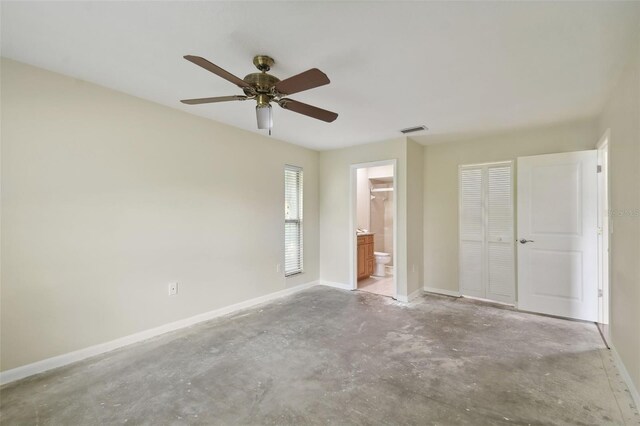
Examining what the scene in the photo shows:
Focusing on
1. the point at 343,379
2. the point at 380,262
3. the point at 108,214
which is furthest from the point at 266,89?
the point at 380,262

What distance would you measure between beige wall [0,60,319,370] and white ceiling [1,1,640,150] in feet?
1.04

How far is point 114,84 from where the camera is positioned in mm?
2623

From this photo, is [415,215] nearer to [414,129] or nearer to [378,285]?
[414,129]

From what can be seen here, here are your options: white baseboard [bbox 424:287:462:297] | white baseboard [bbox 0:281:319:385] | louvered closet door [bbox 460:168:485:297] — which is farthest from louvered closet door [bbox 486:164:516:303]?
white baseboard [bbox 0:281:319:385]

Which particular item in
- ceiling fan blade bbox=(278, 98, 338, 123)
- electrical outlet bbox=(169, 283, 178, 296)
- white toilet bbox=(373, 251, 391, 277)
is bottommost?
white toilet bbox=(373, 251, 391, 277)

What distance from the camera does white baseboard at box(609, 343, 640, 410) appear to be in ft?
6.24

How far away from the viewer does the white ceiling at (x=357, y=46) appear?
1.66m

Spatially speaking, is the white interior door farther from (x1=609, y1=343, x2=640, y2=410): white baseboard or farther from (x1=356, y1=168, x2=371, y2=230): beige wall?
(x1=356, y1=168, x2=371, y2=230): beige wall

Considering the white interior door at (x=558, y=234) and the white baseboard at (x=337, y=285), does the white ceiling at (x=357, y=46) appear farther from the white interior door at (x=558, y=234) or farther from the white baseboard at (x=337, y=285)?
the white baseboard at (x=337, y=285)

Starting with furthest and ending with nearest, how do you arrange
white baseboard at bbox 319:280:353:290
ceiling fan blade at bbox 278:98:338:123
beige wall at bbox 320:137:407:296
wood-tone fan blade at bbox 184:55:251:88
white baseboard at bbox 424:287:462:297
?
white baseboard at bbox 319:280:353:290 < beige wall at bbox 320:137:407:296 < white baseboard at bbox 424:287:462:297 < ceiling fan blade at bbox 278:98:338:123 < wood-tone fan blade at bbox 184:55:251:88

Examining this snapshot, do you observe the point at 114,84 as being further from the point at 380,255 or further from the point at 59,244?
the point at 380,255

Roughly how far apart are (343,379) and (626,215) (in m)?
2.55

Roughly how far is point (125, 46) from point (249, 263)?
2.81 metres

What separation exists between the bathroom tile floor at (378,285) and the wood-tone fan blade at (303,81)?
3487 millimetres
